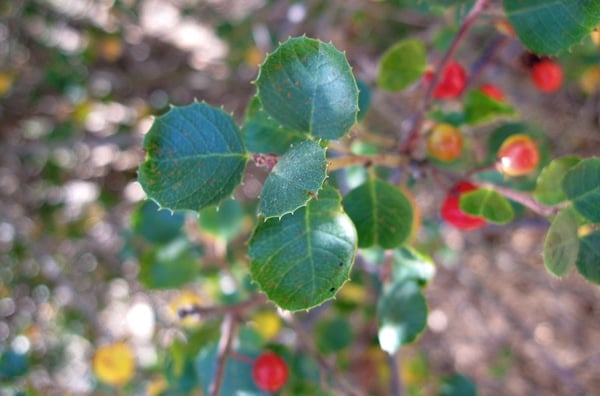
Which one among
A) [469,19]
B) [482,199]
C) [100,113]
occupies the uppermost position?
[469,19]

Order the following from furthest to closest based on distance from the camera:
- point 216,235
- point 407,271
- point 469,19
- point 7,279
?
point 7,279
point 216,235
point 407,271
point 469,19

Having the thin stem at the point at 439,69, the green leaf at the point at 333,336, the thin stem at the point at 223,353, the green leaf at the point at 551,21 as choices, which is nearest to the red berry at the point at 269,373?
the thin stem at the point at 223,353

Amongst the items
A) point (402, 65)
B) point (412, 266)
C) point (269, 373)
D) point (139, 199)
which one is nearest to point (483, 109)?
point (402, 65)

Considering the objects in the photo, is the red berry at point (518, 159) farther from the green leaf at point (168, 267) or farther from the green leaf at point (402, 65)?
the green leaf at point (168, 267)

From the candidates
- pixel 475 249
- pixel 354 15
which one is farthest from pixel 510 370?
pixel 354 15

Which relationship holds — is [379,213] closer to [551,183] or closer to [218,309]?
[551,183]

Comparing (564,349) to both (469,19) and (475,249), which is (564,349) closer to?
(475,249)

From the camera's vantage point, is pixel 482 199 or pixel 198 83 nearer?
pixel 482 199

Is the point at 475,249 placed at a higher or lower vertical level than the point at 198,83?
lower
